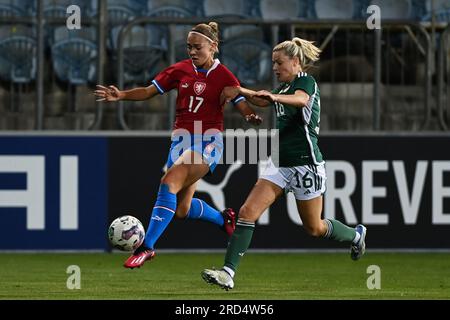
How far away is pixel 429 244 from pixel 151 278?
4.24 m

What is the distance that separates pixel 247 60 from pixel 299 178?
17.0 feet

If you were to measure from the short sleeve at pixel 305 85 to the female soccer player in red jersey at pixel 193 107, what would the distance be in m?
0.89

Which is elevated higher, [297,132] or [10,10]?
[10,10]

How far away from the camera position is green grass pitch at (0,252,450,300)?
10.7 meters

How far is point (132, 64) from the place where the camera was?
15.8m

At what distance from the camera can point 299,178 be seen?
10914 millimetres

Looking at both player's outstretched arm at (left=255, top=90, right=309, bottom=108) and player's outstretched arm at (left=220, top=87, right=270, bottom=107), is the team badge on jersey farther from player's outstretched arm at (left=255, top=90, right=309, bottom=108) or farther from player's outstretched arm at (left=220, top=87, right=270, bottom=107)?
player's outstretched arm at (left=255, top=90, right=309, bottom=108)

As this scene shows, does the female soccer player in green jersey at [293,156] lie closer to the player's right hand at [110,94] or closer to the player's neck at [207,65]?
the player's neck at [207,65]

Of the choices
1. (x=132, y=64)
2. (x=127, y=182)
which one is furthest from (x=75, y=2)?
(x=127, y=182)

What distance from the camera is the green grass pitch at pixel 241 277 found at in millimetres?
10672

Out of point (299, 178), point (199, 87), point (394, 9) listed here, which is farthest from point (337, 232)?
point (394, 9)

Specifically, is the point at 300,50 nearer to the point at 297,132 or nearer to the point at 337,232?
the point at 297,132

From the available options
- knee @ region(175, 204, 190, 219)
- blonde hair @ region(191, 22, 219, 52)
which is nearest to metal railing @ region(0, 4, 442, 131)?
knee @ region(175, 204, 190, 219)

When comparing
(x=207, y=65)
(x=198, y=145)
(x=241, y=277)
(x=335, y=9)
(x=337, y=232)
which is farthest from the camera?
(x=335, y=9)
